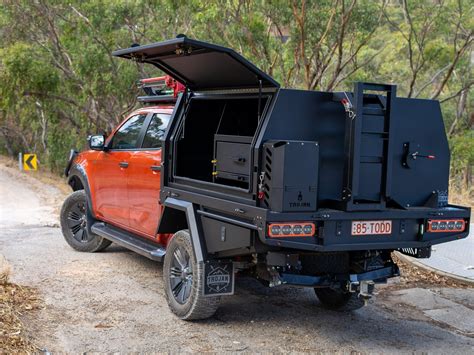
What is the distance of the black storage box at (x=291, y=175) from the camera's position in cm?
505

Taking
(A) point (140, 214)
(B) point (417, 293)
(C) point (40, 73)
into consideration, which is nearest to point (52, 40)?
(C) point (40, 73)

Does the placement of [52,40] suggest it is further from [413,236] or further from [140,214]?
[413,236]

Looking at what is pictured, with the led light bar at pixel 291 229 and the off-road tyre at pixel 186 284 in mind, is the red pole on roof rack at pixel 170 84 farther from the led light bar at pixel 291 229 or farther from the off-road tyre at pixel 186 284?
the led light bar at pixel 291 229

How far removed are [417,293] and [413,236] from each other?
7.59 ft

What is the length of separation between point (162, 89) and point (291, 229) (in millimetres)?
3509

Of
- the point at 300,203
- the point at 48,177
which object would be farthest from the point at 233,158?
the point at 48,177

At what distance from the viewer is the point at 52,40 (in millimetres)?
21422

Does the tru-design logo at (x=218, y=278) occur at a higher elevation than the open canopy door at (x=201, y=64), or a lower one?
lower

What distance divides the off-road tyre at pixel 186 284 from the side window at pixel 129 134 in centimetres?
195

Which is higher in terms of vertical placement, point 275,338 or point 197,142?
point 197,142

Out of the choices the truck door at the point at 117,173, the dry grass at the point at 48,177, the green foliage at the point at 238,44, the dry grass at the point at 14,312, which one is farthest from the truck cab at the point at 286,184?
the dry grass at the point at 48,177

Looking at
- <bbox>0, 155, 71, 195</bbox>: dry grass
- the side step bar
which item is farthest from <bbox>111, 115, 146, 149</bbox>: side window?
<bbox>0, 155, 71, 195</bbox>: dry grass

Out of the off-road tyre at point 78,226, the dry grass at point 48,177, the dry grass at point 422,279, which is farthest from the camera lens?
Answer: the dry grass at point 48,177

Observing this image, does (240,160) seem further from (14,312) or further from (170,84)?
(14,312)
